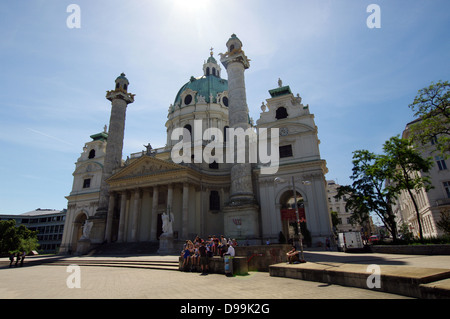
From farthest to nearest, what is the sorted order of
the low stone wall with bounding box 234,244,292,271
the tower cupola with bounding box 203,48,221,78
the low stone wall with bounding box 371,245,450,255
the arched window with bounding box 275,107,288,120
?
the tower cupola with bounding box 203,48,221,78 → the arched window with bounding box 275,107,288,120 → the low stone wall with bounding box 371,245,450,255 → the low stone wall with bounding box 234,244,292,271

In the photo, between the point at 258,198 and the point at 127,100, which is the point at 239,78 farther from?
the point at 127,100

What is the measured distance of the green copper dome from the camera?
49.2 m

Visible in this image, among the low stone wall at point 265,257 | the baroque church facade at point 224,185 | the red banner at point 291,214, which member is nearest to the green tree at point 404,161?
the baroque church facade at point 224,185

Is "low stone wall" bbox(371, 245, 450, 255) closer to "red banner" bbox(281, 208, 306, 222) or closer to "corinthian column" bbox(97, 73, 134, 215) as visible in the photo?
"red banner" bbox(281, 208, 306, 222)

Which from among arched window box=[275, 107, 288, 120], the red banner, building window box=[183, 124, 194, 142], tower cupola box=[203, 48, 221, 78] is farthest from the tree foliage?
tower cupola box=[203, 48, 221, 78]

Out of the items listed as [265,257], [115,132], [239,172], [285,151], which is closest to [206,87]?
[115,132]

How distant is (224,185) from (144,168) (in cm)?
1144

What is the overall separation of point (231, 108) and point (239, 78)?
13.2 feet

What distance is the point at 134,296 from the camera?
750cm

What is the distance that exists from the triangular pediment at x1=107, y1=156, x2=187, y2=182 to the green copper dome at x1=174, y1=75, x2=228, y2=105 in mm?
17910

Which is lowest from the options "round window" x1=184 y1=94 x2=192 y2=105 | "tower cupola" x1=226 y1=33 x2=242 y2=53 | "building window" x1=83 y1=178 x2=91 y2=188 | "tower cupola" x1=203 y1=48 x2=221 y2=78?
"building window" x1=83 y1=178 x2=91 y2=188

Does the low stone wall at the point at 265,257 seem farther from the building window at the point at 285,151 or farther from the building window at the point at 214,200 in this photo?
the building window at the point at 214,200

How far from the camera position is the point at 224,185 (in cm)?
3734
